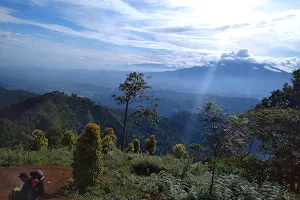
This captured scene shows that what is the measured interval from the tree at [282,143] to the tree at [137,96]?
889 cm

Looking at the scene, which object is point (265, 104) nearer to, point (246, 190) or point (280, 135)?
point (280, 135)

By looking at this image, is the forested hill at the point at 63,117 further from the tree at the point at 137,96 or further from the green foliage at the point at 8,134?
the tree at the point at 137,96

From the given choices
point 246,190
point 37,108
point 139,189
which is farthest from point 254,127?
point 37,108

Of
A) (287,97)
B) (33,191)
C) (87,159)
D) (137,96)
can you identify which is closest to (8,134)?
(137,96)

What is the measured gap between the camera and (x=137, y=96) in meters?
17.7

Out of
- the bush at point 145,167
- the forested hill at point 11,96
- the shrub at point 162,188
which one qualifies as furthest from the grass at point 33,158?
the forested hill at point 11,96

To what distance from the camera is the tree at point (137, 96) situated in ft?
56.0

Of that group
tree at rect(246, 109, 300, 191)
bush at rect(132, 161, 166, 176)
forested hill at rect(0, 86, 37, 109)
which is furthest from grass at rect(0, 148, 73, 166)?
forested hill at rect(0, 86, 37, 109)

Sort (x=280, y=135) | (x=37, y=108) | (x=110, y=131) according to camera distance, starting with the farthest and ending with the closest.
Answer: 1. (x=37, y=108)
2. (x=110, y=131)
3. (x=280, y=135)

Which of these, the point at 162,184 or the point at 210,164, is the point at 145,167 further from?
the point at 162,184

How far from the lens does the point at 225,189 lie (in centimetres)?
706

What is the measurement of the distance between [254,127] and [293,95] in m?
13.3

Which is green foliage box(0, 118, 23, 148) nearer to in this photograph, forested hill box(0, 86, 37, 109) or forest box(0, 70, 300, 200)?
forest box(0, 70, 300, 200)

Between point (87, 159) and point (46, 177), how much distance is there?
5.98 feet
